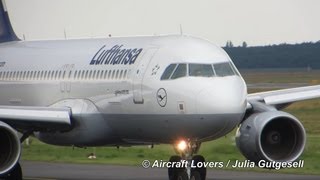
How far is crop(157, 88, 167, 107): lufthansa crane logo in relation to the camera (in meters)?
24.9

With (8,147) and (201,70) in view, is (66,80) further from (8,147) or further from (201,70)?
(201,70)

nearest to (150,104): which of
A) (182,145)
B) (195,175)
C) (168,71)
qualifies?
(168,71)

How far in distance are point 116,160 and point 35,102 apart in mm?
6440

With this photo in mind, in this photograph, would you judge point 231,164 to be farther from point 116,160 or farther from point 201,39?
point 201,39

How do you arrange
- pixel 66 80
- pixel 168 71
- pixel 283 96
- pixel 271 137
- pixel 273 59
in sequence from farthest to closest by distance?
pixel 273 59 < pixel 66 80 < pixel 283 96 < pixel 271 137 < pixel 168 71

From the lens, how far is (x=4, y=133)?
85.4 feet

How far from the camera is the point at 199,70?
24.7 m

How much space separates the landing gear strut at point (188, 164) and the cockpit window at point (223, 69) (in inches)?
64.1

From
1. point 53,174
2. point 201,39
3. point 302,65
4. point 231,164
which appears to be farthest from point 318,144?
point 302,65

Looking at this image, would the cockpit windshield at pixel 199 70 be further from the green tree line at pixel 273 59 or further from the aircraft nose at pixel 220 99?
the green tree line at pixel 273 59

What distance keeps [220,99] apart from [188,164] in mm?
2314

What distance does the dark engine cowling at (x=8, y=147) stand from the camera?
1015 inches

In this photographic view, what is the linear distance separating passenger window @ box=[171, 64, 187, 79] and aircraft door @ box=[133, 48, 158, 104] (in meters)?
1.18

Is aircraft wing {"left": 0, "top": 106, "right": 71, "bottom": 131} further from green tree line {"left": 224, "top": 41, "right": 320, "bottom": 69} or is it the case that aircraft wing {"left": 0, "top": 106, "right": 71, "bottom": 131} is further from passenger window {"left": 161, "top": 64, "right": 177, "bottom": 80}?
green tree line {"left": 224, "top": 41, "right": 320, "bottom": 69}
